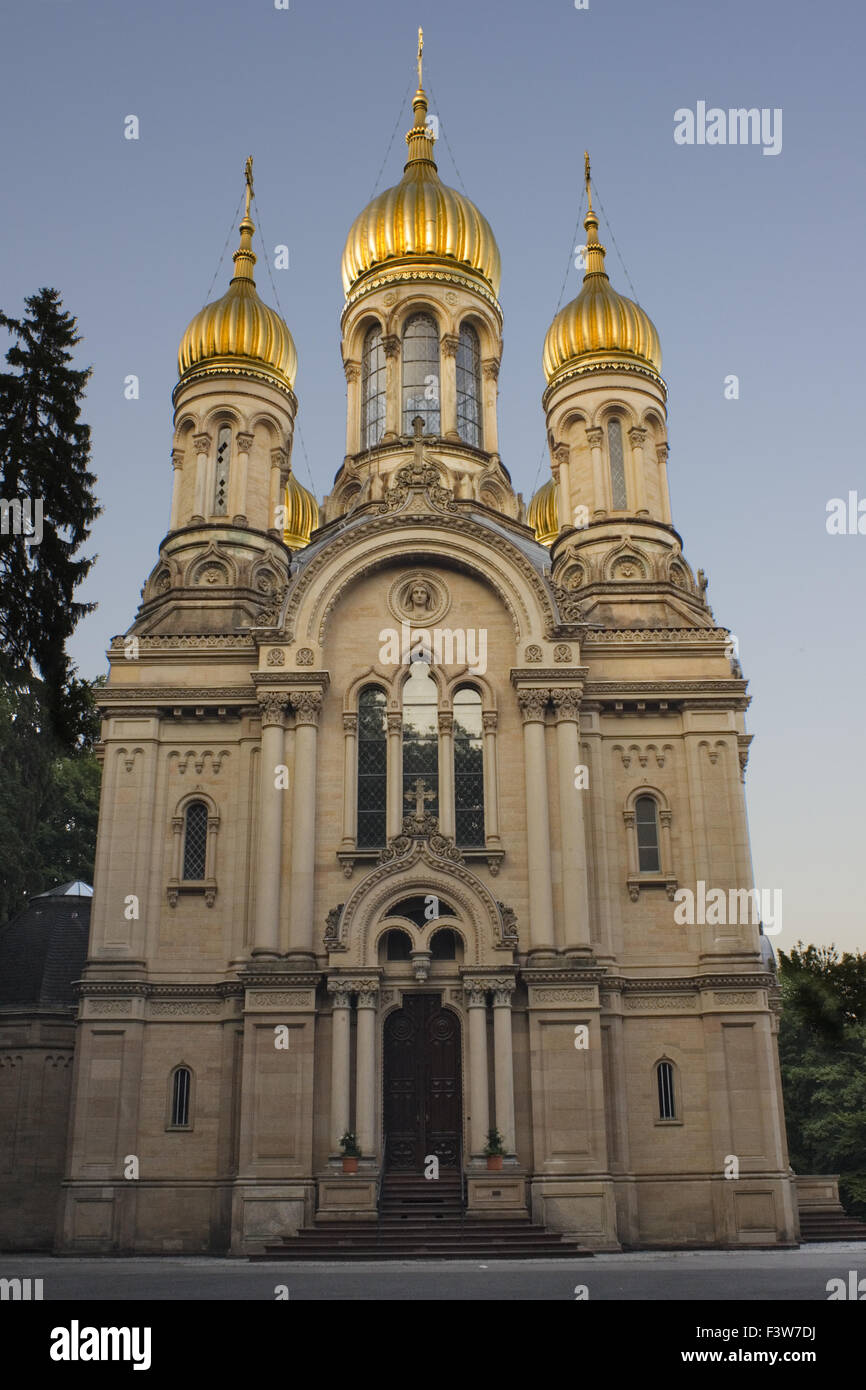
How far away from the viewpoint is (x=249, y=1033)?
26.8 meters

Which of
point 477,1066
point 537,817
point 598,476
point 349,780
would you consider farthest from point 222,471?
point 477,1066

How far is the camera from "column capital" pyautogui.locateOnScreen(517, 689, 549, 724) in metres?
29.0

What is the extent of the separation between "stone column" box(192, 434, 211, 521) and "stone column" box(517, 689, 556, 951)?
10.6 meters

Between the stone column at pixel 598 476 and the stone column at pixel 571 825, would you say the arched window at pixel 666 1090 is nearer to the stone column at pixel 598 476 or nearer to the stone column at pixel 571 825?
the stone column at pixel 571 825

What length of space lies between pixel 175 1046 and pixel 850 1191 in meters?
22.0

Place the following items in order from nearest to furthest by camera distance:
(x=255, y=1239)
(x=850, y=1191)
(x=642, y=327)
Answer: (x=255, y=1239), (x=642, y=327), (x=850, y=1191)

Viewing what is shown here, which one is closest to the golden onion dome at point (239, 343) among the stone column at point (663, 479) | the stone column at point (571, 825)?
the stone column at point (663, 479)

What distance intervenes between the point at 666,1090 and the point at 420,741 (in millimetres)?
9006

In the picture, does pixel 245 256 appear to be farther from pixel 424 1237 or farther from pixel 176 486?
pixel 424 1237

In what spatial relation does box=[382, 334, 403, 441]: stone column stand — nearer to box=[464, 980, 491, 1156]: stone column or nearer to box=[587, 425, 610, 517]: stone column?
box=[587, 425, 610, 517]: stone column

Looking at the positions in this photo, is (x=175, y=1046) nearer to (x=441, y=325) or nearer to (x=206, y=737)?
(x=206, y=737)
